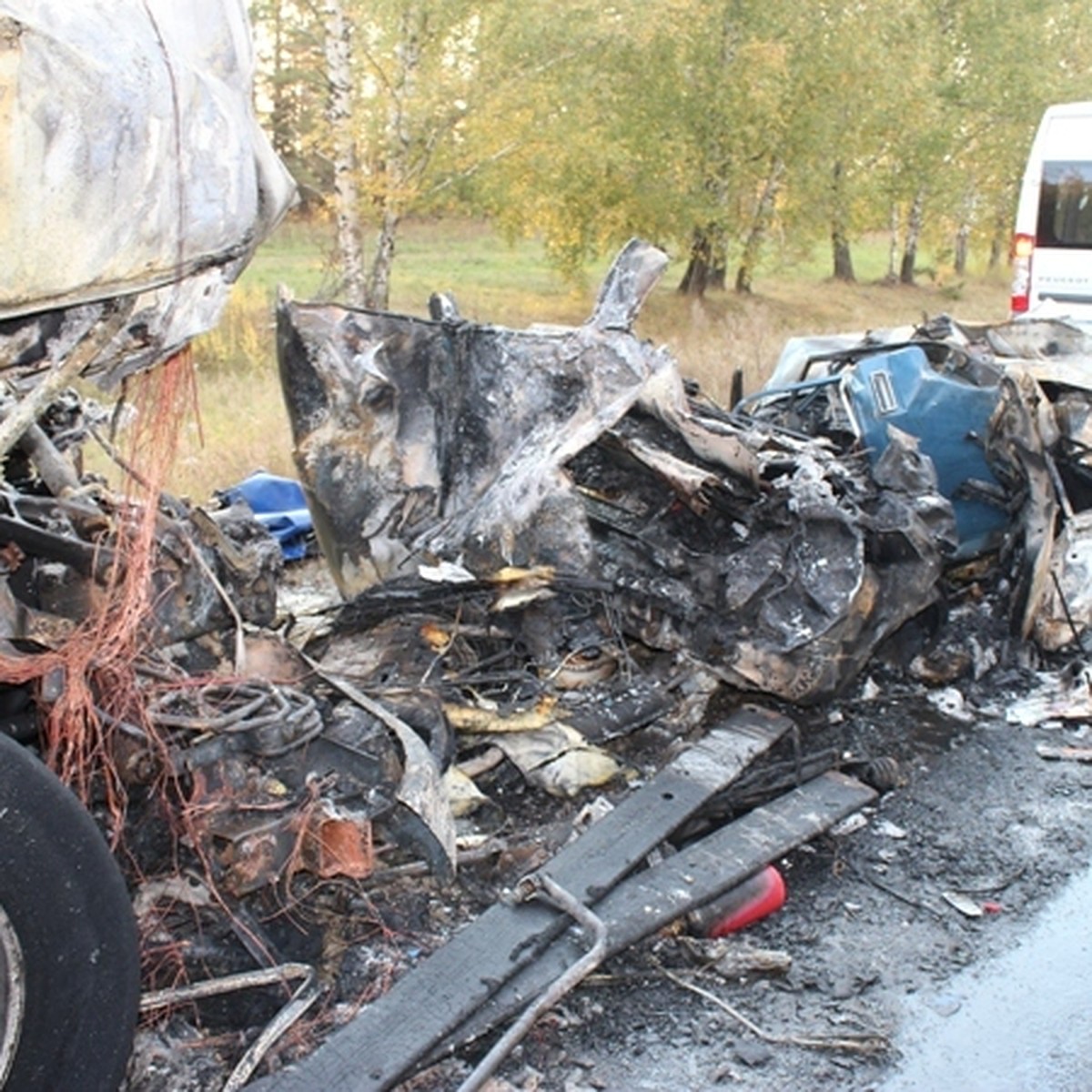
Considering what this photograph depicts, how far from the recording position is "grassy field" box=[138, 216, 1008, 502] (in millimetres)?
8805

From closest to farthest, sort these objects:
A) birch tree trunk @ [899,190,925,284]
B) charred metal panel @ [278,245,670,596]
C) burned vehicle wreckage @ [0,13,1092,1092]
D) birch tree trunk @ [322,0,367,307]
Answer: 1. burned vehicle wreckage @ [0,13,1092,1092]
2. charred metal panel @ [278,245,670,596]
3. birch tree trunk @ [322,0,367,307]
4. birch tree trunk @ [899,190,925,284]

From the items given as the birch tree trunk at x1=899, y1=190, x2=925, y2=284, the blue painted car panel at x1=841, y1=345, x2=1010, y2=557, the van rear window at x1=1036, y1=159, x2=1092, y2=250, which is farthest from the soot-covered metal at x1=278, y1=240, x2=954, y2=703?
the birch tree trunk at x1=899, y1=190, x2=925, y2=284

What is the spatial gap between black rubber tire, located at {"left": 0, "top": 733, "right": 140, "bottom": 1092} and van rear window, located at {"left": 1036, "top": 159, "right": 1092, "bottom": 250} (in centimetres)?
999

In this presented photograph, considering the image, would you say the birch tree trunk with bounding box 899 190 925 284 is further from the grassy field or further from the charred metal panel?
the charred metal panel

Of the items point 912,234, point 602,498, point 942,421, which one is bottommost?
point 602,498

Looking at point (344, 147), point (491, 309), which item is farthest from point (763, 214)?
point (344, 147)

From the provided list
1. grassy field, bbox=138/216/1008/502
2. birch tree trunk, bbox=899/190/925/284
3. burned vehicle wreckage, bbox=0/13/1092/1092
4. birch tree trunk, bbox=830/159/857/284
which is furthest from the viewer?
birch tree trunk, bbox=899/190/925/284

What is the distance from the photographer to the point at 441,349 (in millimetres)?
5039

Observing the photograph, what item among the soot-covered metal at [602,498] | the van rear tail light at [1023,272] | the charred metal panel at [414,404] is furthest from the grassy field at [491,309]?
the van rear tail light at [1023,272]

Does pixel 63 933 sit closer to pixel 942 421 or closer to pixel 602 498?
pixel 602 498

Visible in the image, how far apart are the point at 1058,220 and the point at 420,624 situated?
798 centimetres

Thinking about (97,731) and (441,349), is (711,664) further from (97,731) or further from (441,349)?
(97,731)

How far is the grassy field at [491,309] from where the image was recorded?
8805 millimetres

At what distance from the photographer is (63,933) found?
87.2 inches
